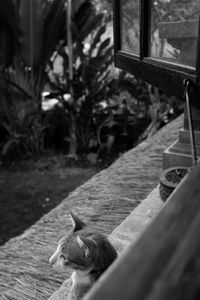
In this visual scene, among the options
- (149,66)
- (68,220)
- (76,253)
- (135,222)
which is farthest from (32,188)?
(76,253)

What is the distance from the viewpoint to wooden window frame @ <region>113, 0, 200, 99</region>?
119 centimetres

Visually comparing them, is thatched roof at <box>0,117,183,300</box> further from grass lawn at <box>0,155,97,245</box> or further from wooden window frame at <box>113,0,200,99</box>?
grass lawn at <box>0,155,97,245</box>

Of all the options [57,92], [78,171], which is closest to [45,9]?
[57,92]

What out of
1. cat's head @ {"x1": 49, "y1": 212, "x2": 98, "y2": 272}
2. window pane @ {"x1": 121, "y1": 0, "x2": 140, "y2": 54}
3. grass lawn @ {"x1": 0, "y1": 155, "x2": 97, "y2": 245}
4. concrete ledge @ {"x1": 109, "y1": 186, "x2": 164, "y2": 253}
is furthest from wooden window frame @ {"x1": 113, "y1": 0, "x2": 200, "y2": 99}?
grass lawn @ {"x1": 0, "y1": 155, "x2": 97, "y2": 245}

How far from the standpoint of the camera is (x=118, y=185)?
79.9 inches

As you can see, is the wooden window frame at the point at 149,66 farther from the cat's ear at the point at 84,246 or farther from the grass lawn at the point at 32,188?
the grass lawn at the point at 32,188

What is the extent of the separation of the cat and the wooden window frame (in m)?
0.55

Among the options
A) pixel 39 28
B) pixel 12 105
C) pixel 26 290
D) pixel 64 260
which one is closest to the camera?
pixel 64 260

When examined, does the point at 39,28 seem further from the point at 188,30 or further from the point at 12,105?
the point at 188,30

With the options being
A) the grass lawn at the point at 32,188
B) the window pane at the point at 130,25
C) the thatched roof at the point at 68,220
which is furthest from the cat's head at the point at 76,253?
the grass lawn at the point at 32,188

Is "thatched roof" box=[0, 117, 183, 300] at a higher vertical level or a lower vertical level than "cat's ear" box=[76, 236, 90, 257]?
lower

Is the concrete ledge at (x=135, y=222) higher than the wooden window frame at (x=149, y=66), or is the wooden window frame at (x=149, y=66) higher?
the wooden window frame at (x=149, y=66)

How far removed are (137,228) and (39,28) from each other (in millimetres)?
3063

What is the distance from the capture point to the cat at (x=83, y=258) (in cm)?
90
